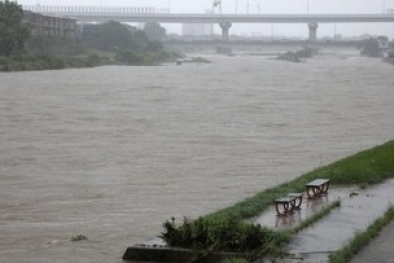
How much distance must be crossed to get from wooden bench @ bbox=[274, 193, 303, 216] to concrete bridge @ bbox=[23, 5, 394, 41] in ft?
257

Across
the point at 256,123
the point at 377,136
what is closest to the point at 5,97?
the point at 256,123

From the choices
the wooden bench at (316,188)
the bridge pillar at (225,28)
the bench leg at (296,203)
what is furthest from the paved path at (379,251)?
the bridge pillar at (225,28)

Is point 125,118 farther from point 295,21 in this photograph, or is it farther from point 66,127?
point 295,21

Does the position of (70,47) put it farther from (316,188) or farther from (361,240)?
(361,240)

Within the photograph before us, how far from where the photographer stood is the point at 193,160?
13375mm

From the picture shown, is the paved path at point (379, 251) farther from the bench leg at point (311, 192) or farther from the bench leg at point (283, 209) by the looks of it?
the bench leg at point (311, 192)

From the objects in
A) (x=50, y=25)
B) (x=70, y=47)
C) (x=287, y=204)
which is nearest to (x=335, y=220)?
(x=287, y=204)

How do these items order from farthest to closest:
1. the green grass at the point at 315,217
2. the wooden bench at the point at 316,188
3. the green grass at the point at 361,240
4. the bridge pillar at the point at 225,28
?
the bridge pillar at the point at 225,28 < the wooden bench at the point at 316,188 < the green grass at the point at 315,217 < the green grass at the point at 361,240

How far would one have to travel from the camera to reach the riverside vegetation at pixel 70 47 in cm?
4425

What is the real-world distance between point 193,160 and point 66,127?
232 inches

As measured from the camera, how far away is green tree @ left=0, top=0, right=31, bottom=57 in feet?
146

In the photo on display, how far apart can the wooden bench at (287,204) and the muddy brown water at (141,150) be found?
1.36 m

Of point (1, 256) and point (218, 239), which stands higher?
point (218, 239)

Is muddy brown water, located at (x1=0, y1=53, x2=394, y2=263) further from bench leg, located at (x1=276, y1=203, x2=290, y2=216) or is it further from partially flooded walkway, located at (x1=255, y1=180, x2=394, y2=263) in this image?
partially flooded walkway, located at (x1=255, y1=180, x2=394, y2=263)
